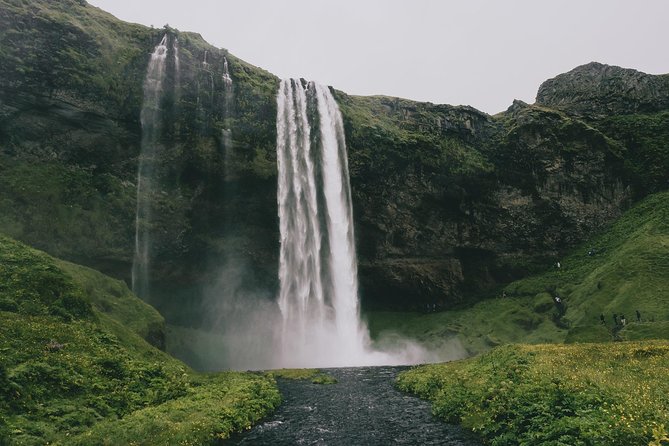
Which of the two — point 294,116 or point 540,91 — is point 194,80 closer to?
point 294,116

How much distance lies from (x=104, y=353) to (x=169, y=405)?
593 cm

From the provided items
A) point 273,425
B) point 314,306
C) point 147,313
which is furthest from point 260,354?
point 273,425

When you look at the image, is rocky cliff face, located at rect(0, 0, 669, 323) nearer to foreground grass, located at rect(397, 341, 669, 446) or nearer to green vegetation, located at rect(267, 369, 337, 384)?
green vegetation, located at rect(267, 369, 337, 384)

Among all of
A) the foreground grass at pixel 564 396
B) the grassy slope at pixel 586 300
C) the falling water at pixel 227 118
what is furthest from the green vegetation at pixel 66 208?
the foreground grass at pixel 564 396

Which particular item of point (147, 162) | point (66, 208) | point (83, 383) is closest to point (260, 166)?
point (147, 162)

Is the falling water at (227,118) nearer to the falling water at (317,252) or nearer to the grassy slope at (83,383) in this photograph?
the falling water at (317,252)

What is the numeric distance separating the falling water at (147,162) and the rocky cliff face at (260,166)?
40.7 inches

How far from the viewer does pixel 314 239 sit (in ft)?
193

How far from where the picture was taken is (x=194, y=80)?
5409cm

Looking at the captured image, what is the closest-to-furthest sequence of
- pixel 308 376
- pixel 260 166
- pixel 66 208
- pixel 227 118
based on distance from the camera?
pixel 308 376
pixel 66 208
pixel 227 118
pixel 260 166

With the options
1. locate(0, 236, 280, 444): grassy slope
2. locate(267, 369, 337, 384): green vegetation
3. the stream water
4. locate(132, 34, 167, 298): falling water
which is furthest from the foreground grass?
locate(132, 34, 167, 298): falling water

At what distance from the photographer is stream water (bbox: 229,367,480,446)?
1665cm

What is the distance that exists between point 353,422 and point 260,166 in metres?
42.2

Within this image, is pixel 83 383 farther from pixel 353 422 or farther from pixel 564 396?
pixel 564 396
